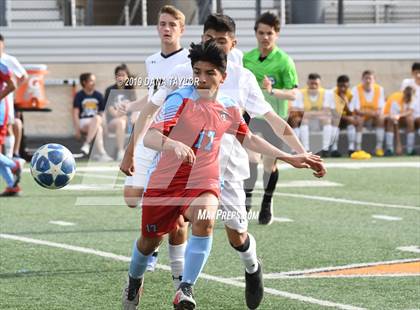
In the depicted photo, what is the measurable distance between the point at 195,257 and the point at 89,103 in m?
13.9

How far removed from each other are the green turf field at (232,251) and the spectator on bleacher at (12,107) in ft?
3.22

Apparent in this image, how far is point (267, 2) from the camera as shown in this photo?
22062 millimetres

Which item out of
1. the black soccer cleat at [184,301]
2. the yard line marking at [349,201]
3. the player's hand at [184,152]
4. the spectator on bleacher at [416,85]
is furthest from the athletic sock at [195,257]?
the spectator on bleacher at [416,85]

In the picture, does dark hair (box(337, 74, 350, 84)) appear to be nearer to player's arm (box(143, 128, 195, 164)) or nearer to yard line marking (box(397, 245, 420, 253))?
yard line marking (box(397, 245, 420, 253))

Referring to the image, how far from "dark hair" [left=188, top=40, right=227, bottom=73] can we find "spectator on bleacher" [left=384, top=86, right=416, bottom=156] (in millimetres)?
14663

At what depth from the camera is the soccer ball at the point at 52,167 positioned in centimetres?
724

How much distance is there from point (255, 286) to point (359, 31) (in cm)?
1684

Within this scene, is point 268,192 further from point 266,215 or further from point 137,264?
point 137,264

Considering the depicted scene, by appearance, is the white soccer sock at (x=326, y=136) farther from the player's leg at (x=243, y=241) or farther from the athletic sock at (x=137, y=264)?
the athletic sock at (x=137, y=264)

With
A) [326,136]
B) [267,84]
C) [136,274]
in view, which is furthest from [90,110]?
[136,274]

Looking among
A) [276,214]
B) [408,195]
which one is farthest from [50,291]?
[408,195]

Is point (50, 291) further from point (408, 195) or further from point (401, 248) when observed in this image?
point (408, 195)

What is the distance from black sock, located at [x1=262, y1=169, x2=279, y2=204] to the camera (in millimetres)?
10367

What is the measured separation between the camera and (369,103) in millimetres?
20344
